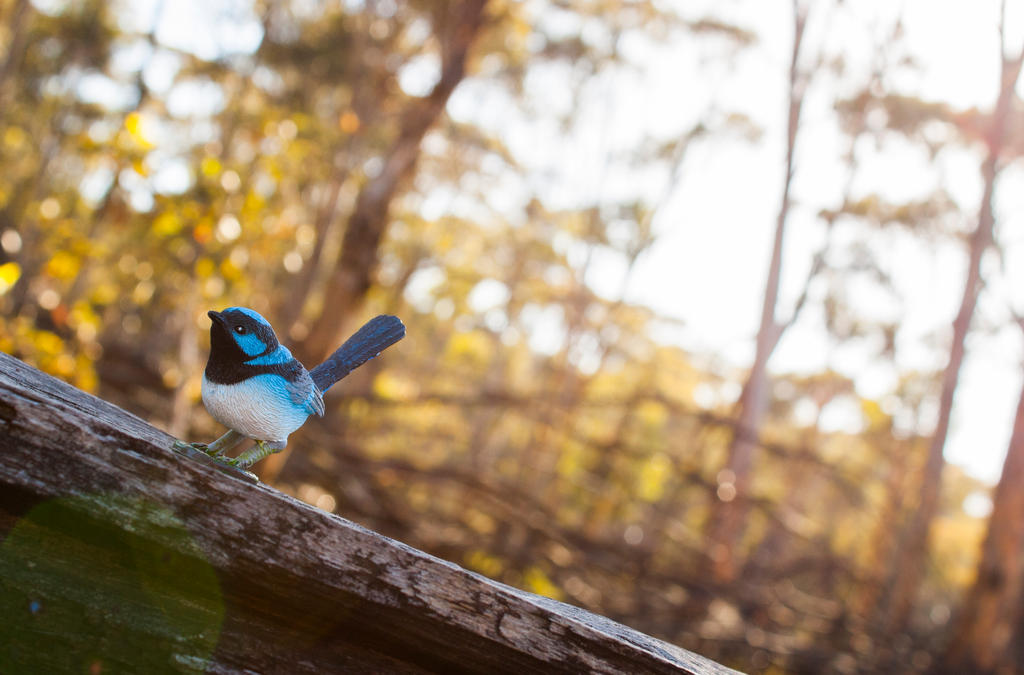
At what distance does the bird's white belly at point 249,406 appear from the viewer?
1.74 meters

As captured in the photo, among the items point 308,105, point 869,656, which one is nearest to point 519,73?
point 308,105

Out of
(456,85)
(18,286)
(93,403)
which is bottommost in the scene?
(18,286)

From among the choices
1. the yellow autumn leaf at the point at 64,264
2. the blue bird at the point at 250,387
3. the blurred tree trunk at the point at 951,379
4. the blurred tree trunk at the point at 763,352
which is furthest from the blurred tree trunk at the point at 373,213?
the blurred tree trunk at the point at 951,379

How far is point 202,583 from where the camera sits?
5.48 feet

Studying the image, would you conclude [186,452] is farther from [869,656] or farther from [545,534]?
[869,656]

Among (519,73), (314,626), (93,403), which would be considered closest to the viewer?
(314,626)

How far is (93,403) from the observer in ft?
6.13

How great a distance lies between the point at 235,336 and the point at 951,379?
13.1m

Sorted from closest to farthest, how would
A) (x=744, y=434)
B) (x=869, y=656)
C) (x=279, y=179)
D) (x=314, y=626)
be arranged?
(x=314, y=626) < (x=279, y=179) < (x=744, y=434) < (x=869, y=656)

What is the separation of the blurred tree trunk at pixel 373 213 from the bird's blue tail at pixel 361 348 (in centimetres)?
305

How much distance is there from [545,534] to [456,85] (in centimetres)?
352

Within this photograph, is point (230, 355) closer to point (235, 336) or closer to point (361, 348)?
point (235, 336)

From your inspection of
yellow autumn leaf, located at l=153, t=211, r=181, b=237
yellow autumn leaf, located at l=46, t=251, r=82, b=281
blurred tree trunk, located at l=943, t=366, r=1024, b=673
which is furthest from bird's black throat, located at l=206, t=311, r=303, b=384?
blurred tree trunk, located at l=943, t=366, r=1024, b=673

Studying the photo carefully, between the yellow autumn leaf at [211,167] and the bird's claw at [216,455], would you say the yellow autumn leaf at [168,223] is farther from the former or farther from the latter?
the bird's claw at [216,455]
